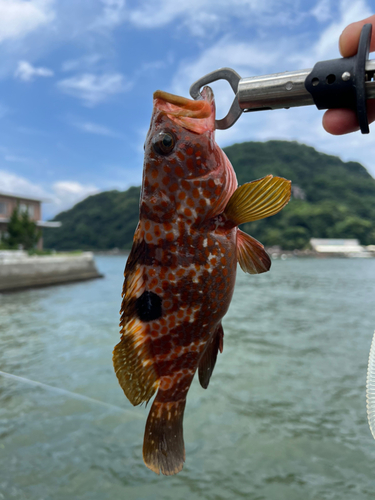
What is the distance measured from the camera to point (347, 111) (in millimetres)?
1570

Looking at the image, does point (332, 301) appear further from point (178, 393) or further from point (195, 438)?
point (178, 393)

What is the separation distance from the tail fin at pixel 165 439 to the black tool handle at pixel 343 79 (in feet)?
3.89

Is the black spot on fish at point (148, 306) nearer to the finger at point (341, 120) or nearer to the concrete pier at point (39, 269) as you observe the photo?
the finger at point (341, 120)

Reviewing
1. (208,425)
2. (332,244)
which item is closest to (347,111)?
(208,425)

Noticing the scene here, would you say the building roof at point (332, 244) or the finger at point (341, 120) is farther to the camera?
the building roof at point (332, 244)

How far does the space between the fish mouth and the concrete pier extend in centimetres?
3265

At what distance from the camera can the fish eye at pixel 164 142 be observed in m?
1.45

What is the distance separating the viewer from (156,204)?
56.7 inches

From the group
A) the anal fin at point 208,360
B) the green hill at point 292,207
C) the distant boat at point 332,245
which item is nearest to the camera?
the anal fin at point 208,360

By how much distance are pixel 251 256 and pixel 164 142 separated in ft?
1.71

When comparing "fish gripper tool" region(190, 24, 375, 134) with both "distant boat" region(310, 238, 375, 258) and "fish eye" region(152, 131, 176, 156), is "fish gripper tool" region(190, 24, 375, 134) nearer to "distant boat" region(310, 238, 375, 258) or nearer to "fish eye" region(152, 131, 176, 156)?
"fish eye" region(152, 131, 176, 156)

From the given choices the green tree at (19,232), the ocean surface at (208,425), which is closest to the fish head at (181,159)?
the ocean surface at (208,425)

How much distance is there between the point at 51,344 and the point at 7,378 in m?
7.91

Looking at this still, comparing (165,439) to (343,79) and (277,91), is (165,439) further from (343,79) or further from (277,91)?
(343,79)
